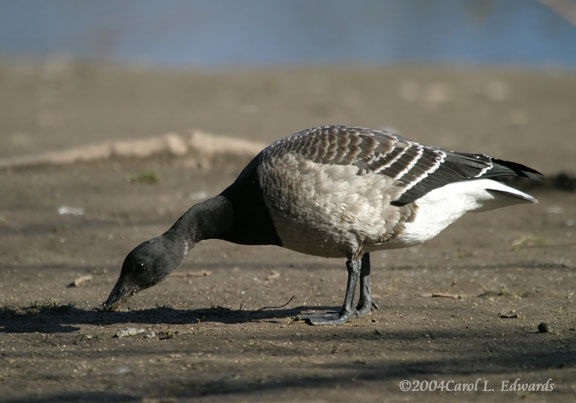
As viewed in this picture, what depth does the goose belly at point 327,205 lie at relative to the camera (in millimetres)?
6496

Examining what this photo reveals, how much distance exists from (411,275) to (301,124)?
711cm

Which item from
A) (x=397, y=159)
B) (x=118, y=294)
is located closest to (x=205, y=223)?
(x=118, y=294)

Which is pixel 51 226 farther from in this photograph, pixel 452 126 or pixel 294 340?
pixel 452 126

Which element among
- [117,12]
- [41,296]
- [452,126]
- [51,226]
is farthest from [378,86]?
[117,12]

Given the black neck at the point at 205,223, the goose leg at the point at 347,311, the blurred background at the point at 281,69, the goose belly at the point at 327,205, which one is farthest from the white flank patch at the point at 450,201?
the blurred background at the point at 281,69

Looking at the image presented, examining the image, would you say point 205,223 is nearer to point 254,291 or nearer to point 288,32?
point 254,291

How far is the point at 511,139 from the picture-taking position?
46.4 feet

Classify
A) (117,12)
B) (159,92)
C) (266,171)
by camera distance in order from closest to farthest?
(266,171) < (159,92) < (117,12)

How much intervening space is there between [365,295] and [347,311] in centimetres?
37

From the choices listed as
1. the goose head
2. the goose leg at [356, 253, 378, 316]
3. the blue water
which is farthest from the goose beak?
the blue water

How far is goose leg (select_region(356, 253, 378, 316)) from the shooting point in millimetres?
7039

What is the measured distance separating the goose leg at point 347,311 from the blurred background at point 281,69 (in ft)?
8.20

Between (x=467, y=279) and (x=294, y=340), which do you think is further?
(x=467, y=279)

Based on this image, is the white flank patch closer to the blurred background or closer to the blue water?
the blurred background
